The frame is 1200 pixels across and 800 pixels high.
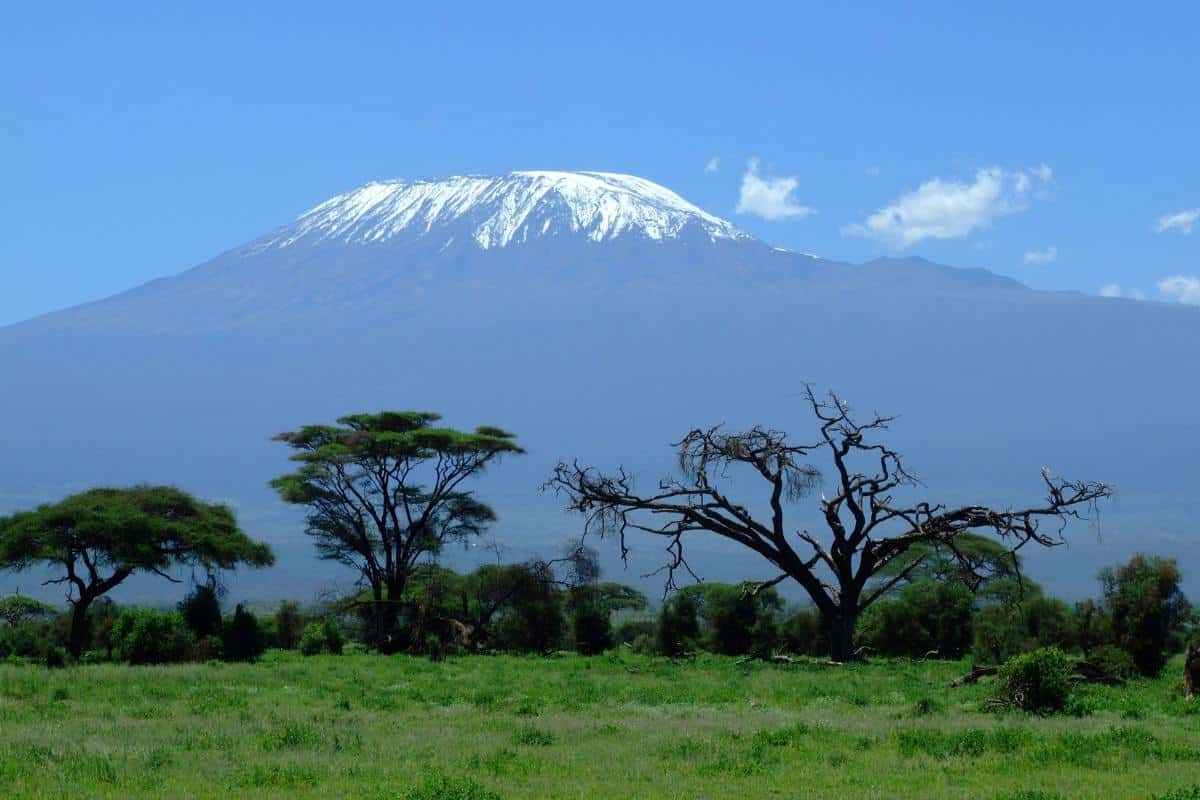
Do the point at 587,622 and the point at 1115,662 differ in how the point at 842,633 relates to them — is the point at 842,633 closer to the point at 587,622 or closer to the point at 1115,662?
the point at 1115,662

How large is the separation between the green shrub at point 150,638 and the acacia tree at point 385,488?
909 cm

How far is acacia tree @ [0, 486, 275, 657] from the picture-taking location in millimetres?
38438

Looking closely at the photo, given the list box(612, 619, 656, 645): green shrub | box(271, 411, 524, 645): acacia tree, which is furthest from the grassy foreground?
box(612, 619, 656, 645): green shrub

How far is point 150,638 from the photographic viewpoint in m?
34.9

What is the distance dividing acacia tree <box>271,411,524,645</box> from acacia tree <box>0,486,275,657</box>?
5589 mm

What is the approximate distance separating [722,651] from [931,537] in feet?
32.2

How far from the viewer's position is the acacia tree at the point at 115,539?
38438 mm

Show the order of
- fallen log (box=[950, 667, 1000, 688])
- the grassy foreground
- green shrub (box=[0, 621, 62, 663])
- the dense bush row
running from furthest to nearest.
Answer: green shrub (box=[0, 621, 62, 663]), the dense bush row, fallen log (box=[950, 667, 1000, 688]), the grassy foreground

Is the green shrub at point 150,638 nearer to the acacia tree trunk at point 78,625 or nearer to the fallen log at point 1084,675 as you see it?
the acacia tree trunk at point 78,625

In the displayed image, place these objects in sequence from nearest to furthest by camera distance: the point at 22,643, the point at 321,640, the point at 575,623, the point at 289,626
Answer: the point at 22,643 < the point at 321,640 < the point at 575,623 < the point at 289,626

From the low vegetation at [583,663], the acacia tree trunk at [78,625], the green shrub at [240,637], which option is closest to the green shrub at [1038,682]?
the low vegetation at [583,663]

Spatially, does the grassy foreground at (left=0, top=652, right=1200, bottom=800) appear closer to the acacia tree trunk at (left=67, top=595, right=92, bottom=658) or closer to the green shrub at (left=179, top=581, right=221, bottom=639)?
the green shrub at (left=179, top=581, right=221, bottom=639)

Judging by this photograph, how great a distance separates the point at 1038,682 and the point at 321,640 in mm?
24327

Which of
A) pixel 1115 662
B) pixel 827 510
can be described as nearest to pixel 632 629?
pixel 827 510
